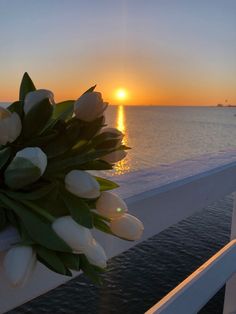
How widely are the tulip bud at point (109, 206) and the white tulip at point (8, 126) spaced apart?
16cm

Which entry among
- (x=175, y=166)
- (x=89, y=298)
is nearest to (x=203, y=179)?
(x=175, y=166)

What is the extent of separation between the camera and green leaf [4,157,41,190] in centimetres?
49

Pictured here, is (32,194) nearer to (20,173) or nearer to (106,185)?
(20,173)

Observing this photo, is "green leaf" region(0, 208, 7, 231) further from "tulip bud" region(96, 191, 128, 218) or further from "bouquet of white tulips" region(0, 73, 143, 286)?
"tulip bud" region(96, 191, 128, 218)

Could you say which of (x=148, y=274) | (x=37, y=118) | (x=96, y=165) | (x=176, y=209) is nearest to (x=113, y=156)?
(x=96, y=165)

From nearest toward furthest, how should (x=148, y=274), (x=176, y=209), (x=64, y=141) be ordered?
(x=64, y=141) → (x=176, y=209) → (x=148, y=274)

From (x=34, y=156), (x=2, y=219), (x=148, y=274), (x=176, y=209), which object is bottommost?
(x=148, y=274)

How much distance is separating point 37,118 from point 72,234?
0.17 meters

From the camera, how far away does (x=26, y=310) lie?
23.5ft

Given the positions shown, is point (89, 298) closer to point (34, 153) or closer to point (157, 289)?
point (157, 289)

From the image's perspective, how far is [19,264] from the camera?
0.48m

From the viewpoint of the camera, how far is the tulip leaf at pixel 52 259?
50 centimetres

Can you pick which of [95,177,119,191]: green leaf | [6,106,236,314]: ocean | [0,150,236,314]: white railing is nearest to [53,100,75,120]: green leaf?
[95,177,119,191]: green leaf

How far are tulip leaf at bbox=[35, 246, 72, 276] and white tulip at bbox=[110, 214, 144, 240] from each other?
13 centimetres
